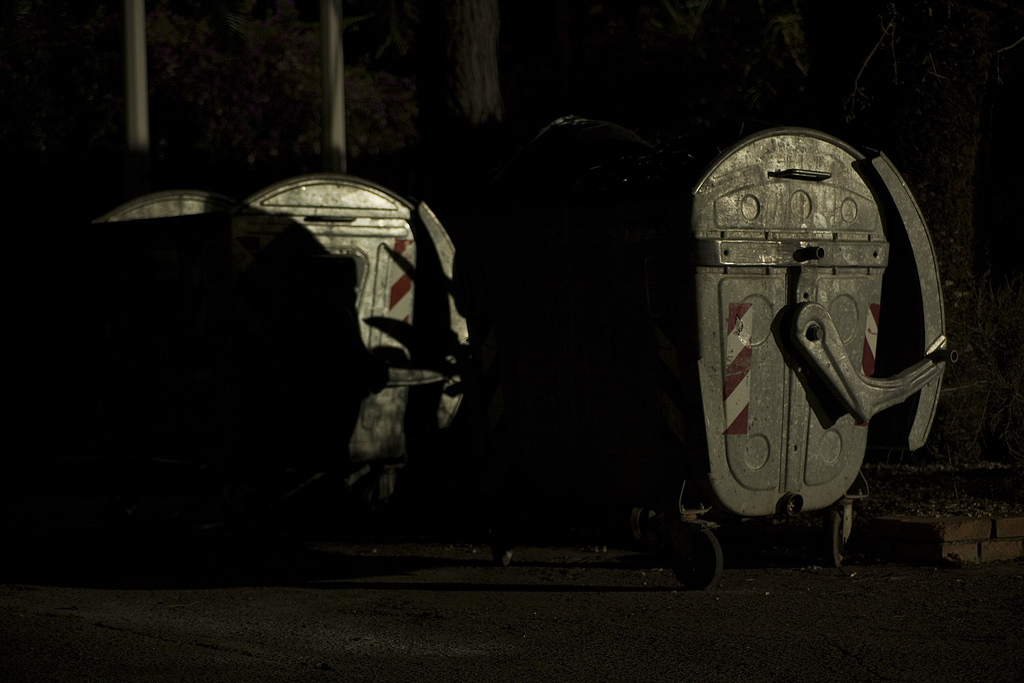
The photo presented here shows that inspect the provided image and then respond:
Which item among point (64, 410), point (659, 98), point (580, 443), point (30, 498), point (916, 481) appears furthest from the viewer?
point (659, 98)

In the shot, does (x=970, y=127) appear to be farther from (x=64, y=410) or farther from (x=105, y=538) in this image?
(x=64, y=410)

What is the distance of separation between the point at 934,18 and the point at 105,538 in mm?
5347

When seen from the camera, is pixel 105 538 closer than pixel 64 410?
Yes

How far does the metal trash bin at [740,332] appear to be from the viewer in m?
5.50

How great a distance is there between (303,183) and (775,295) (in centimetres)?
284

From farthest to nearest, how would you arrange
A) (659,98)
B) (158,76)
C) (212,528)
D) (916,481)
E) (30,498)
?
(659,98) < (158,76) < (30,498) < (212,528) < (916,481)

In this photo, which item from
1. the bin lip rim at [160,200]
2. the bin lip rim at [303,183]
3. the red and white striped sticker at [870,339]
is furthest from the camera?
the bin lip rim at [160,200]

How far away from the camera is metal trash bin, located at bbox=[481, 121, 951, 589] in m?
5.50

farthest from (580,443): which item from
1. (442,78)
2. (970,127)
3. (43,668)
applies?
(442,78)

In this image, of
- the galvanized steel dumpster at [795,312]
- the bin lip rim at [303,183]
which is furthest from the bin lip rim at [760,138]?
the bin lip rim at [303,183]

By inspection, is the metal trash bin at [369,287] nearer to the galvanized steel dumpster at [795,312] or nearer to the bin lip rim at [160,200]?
the bin lip rim at [160,200]

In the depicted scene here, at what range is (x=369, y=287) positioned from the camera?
7340mm

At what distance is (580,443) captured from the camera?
6102 millimetres

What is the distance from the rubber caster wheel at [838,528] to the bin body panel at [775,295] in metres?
0.21
